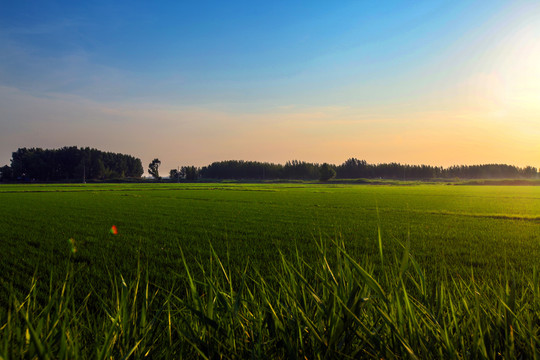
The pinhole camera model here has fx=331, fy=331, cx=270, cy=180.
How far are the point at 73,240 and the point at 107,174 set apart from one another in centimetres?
16023

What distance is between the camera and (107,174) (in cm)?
15488

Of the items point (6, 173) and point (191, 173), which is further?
point (191, 173)

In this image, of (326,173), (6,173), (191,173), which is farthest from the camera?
(191,173)

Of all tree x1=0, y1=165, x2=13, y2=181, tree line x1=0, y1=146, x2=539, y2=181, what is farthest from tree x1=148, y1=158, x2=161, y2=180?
tree x1=0, y1=165, x2=13, y2=181

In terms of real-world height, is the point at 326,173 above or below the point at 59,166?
below

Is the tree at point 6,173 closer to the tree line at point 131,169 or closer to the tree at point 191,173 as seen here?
the tree line at point 131,169

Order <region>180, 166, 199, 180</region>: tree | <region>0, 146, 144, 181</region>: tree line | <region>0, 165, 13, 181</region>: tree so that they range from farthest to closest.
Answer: <region>180, 166, 199, 180</region>: tree < <region>0, 165, 13, 181</region>: tree < <region>0, 146, 144, 181</region>: tree line

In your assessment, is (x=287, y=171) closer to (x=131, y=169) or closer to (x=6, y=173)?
(x=131, y=169)

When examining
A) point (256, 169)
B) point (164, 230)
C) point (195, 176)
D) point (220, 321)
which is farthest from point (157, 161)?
point (220, 321)

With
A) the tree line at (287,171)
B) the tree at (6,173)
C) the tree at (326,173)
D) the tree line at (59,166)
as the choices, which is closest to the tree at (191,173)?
the tree line at (287,171)

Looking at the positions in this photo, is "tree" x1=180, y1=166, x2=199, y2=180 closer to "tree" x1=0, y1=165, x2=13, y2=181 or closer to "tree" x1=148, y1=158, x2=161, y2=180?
"tree" x1=148, y1=158, x2=161, y2=180

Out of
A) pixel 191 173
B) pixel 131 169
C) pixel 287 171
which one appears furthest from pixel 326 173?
pixel 131 169

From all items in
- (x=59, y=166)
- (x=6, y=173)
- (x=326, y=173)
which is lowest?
(x=326, y=173)

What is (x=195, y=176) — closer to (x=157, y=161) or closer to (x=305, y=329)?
(x=157, y=161)
